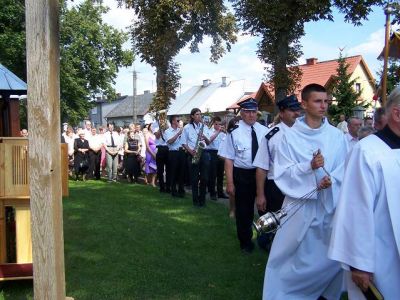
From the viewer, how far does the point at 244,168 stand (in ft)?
23.4

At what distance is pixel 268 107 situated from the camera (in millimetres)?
48031

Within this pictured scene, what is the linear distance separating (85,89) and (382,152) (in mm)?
46339

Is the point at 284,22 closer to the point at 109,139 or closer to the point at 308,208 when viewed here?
the point at 109,139

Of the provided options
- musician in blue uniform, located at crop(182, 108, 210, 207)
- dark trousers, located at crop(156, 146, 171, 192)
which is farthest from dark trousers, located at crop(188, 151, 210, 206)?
dark trousers, located at crop(156, 146, 171, 192)

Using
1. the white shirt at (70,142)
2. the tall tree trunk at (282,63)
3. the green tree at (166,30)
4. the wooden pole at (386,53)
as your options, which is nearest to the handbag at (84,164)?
the white shirt at (70,142)

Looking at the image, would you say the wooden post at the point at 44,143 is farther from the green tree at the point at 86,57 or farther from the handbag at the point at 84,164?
the green tree at the point at 86,57

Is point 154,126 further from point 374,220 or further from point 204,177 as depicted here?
point 374,220

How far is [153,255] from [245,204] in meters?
1.46

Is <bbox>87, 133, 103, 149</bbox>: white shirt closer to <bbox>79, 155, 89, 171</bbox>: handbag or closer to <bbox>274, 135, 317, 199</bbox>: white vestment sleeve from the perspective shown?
<bbox>79, 155, 89, 171</bbox>: handbag

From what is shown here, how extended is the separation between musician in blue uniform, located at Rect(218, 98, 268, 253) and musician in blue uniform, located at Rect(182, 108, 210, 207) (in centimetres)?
366

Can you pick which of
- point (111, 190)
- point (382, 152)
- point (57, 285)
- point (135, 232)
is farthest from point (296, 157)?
point (111, 190)

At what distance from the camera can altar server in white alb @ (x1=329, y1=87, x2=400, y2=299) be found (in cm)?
295

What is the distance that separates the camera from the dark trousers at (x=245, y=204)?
23.2 ft

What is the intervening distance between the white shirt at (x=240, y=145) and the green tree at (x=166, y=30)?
11.7 metres
